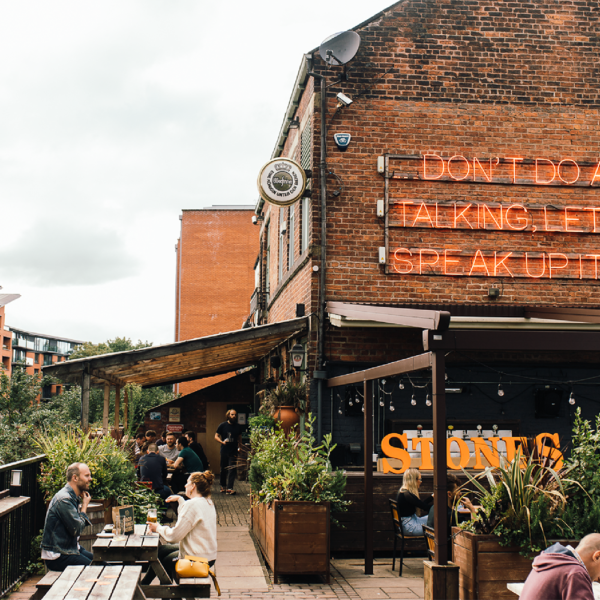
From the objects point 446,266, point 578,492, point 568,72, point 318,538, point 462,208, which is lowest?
point 318,538

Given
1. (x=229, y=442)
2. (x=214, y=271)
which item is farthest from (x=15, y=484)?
(x=214, y=271)

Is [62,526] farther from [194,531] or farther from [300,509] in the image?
[300,509]

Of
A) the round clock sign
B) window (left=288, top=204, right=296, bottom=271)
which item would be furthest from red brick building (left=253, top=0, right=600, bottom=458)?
window (left=288, top=204, right=296, bottom=271)

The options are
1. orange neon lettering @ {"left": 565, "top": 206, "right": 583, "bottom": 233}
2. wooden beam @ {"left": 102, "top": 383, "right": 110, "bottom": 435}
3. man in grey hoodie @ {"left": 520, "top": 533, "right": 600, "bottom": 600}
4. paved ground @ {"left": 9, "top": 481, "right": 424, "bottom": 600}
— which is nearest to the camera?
man in grey hoodie @ {"left": 520, "top": 533, "right": 600, "bottom": 600}

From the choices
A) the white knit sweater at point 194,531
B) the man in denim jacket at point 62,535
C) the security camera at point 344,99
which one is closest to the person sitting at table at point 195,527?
the white knit sweater at point 194,531

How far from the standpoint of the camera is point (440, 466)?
533 cm

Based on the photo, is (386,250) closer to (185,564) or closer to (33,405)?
(185,564)

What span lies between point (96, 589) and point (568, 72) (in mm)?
10234

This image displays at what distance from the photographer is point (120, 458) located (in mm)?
8266

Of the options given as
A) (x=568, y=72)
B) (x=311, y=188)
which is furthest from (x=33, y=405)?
(x=568, y=72)

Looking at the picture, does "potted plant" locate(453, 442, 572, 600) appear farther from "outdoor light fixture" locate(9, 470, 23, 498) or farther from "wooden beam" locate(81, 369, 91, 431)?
"wooden beam" locate(81, 369, 91, 431)

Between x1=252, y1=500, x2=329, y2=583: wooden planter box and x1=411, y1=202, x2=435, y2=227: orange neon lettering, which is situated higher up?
x1=411, y1=202, x2=435, y2=227: orange neon lettering

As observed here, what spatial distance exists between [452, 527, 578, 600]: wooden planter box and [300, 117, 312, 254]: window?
6.15 meters

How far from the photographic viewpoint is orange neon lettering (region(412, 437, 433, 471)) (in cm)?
970
